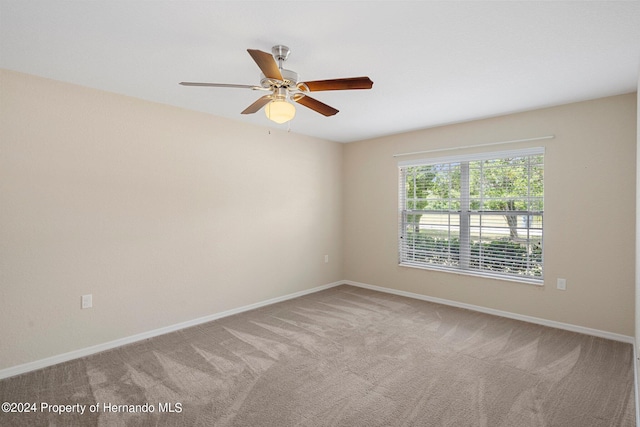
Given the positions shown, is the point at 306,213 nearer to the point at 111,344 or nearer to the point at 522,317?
the point at 111,344

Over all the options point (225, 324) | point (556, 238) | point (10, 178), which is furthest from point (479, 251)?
point (10, 178)

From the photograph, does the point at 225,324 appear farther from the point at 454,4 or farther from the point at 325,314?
the point at 454,4

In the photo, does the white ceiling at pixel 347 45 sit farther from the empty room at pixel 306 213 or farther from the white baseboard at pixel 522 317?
the white baseboard at pixel 522 317

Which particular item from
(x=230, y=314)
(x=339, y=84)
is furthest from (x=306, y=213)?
(x=339, y=84)

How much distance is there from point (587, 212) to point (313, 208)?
11.0 feet

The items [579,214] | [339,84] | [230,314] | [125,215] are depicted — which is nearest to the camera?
[339,84]

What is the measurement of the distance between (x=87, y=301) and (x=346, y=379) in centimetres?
241

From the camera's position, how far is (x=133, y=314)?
3.37 meters

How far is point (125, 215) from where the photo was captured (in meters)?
3.32

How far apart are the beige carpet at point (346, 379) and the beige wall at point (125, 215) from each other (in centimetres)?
37

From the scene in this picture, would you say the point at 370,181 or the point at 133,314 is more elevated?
the point at 370,181

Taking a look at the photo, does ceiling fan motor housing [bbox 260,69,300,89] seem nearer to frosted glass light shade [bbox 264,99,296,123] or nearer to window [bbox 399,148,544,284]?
frosted glass light shade [bbox 264,99,296,123]

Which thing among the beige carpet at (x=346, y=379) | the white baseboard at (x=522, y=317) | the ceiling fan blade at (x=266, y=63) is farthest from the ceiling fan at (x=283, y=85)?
the white baseboard at (x=522, y=317)

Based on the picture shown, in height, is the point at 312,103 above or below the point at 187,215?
above
